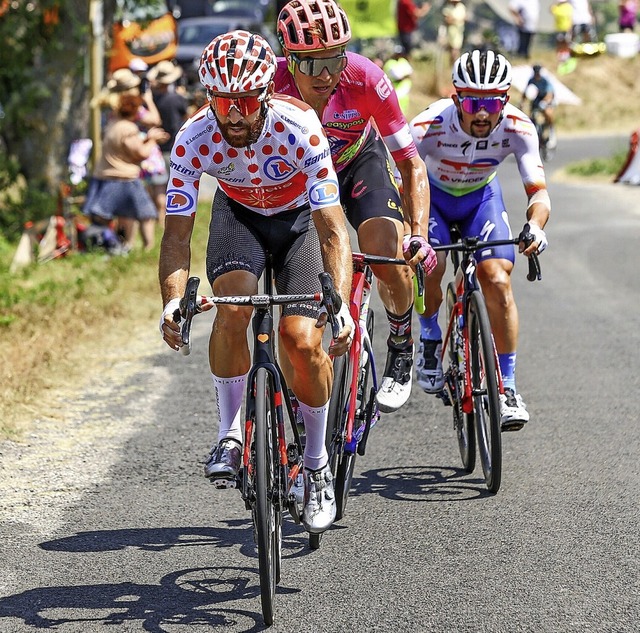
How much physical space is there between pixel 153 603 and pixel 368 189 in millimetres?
2536

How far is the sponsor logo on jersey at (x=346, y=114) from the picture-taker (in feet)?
20.0

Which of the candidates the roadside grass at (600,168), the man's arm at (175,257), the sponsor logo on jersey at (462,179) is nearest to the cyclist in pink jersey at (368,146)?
the sponsor logo on jersey at (462,179)

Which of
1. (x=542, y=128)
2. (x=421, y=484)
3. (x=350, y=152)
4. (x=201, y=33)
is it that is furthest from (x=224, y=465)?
(x=201, y=33)

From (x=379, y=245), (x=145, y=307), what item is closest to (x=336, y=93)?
(x=379, y=245)

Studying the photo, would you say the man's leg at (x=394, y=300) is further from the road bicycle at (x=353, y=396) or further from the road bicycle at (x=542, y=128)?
the road bicycle at (x=542, y=128)

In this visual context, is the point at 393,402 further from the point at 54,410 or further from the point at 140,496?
the point at 54,410

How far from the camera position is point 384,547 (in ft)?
17.9

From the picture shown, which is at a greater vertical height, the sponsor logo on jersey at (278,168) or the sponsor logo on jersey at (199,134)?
the sponsor logo on jersey at (199,134)

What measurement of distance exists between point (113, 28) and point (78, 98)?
1300 mm

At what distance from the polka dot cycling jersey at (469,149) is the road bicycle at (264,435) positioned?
2333mm

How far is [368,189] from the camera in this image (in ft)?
20.8

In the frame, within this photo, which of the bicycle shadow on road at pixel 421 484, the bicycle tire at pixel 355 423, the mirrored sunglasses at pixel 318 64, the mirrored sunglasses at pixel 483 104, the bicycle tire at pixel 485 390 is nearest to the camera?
the mirrored sunglasses at pixel 318 64

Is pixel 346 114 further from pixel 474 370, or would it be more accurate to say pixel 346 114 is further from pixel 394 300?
pixel 474 370

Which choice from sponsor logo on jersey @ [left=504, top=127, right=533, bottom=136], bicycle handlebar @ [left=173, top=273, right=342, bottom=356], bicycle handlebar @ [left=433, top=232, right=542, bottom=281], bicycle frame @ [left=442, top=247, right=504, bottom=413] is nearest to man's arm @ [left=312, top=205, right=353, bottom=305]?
bicycle handlebar @ [left=173, top=273, right=342, bottom=356]
